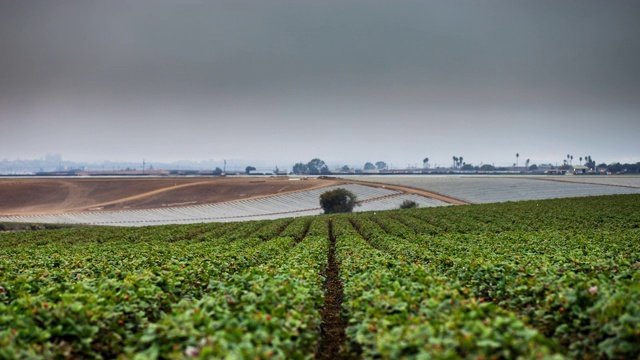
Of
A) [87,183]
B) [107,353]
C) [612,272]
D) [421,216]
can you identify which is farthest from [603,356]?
[87,183]

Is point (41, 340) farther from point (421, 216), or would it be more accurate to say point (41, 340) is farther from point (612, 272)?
point (421, 216)

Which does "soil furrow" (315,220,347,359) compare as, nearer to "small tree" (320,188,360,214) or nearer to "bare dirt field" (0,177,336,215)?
"small tree" (320,188,360,214)

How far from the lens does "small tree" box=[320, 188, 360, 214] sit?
8569 cm

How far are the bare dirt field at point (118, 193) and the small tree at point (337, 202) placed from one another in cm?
2176

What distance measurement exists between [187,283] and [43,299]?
3.45m

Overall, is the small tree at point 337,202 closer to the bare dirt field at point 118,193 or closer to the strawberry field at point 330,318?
the bare dirt field at point 118,193

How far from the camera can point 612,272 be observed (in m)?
10.5

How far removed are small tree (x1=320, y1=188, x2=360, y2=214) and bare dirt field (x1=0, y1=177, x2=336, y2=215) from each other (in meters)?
21.8

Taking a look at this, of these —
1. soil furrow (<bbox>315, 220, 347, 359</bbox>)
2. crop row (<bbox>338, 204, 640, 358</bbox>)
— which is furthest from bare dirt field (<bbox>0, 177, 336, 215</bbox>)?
crop row (<bbox>338, 204, 640, 358</bbox>)

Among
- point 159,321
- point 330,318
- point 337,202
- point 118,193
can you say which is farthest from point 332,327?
point 118,193

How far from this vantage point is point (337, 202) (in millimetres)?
86000

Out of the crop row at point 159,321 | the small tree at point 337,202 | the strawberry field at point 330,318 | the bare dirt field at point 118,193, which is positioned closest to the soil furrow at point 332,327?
the strawberry field at point 330,318

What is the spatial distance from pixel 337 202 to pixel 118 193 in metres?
58.7

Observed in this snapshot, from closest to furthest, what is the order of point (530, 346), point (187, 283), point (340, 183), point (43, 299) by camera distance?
point (530, 346) → point (43, 299) → point (187, 283) → point (340, 183)
